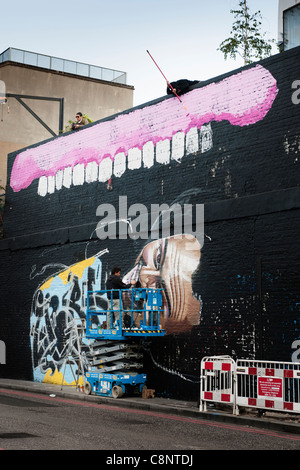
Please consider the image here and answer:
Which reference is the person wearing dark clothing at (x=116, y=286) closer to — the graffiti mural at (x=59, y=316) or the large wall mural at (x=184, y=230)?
the large wall mural at (x=184, y=230)

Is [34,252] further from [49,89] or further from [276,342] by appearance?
[49,89]

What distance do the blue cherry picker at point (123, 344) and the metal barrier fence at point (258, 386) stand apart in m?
2.16

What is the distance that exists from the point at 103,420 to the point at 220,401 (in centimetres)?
235

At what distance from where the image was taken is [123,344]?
1507 centimetres

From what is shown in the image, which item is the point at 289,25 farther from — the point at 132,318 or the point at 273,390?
the point at 273,390

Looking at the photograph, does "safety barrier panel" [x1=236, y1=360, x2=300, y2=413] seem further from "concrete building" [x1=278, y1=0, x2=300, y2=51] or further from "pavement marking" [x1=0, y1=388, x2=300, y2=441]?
"concrete building" [x1=278, y1=0, x2=300, y2=51]

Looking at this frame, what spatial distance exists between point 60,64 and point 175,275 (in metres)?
19.3

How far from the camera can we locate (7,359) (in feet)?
70.1

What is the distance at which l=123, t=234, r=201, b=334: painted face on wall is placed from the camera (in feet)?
48.9
